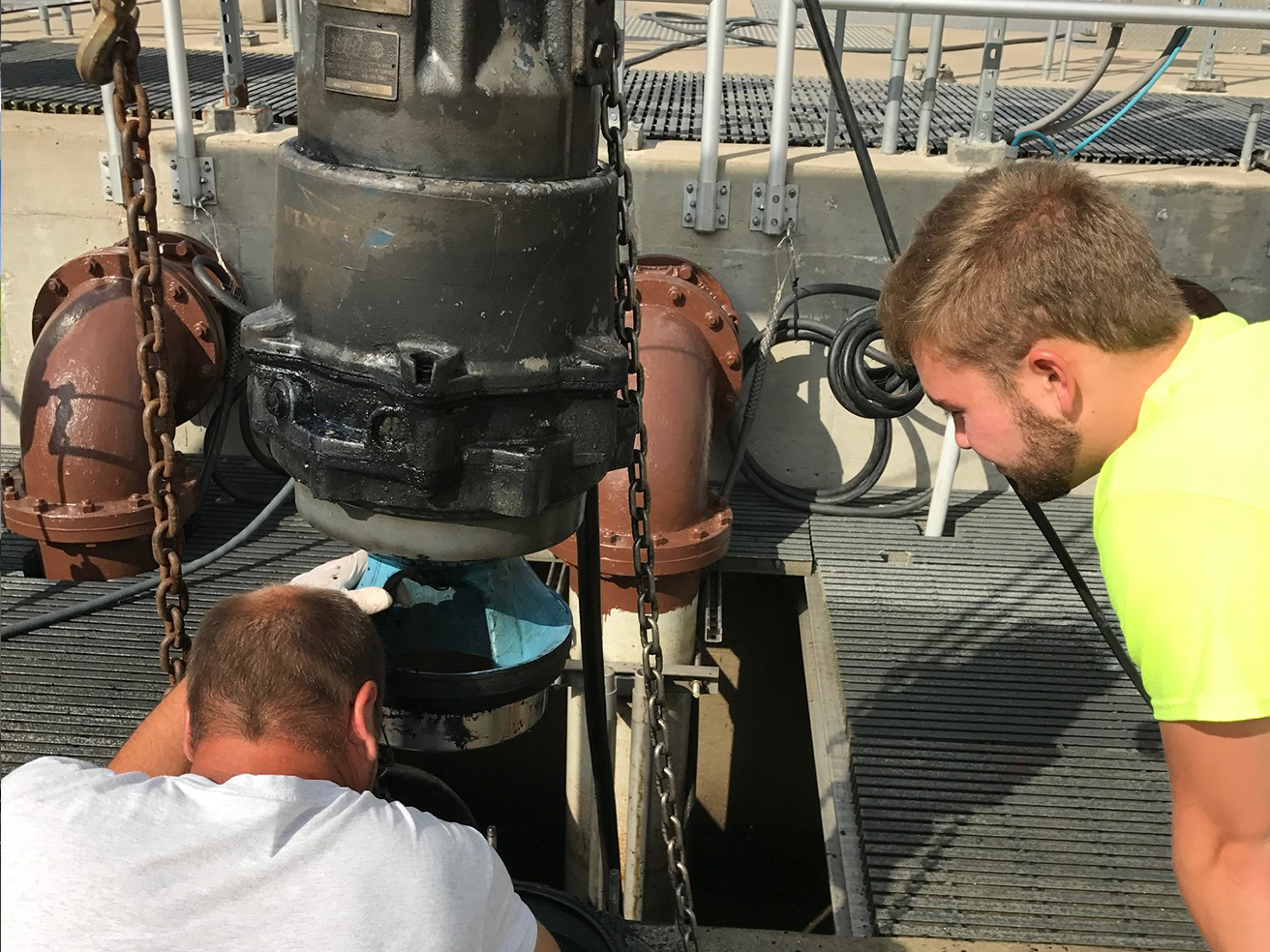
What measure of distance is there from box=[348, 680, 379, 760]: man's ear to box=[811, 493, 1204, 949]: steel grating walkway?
1544 mm

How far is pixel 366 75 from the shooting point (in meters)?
1.26

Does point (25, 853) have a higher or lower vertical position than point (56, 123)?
lower

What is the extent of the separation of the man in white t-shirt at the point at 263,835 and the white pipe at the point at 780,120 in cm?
277

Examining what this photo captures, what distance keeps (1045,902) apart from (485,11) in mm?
2404

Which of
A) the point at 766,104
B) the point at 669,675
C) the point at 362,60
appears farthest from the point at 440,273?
the point at 766,104

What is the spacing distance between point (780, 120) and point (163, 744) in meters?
2.91

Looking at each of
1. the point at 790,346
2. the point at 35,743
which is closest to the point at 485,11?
the point at 35,743

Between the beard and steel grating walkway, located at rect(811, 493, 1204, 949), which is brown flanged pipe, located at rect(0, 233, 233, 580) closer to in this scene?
steel grating walkway, located at rect(811, 493, 1204, 949)

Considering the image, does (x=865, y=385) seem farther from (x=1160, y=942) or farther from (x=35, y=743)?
(x=35, y=743)

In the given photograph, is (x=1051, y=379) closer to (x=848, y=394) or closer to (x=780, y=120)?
(x=848, y=394)

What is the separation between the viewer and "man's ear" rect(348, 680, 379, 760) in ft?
5.19

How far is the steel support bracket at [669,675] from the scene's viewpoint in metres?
3.76

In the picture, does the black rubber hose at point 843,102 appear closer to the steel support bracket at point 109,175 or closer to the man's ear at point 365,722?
the man's ear at point 365,722

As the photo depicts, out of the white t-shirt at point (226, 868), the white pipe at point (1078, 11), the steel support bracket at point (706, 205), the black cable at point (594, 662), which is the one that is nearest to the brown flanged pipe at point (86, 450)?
the steel support bracket at point (706, 205)
